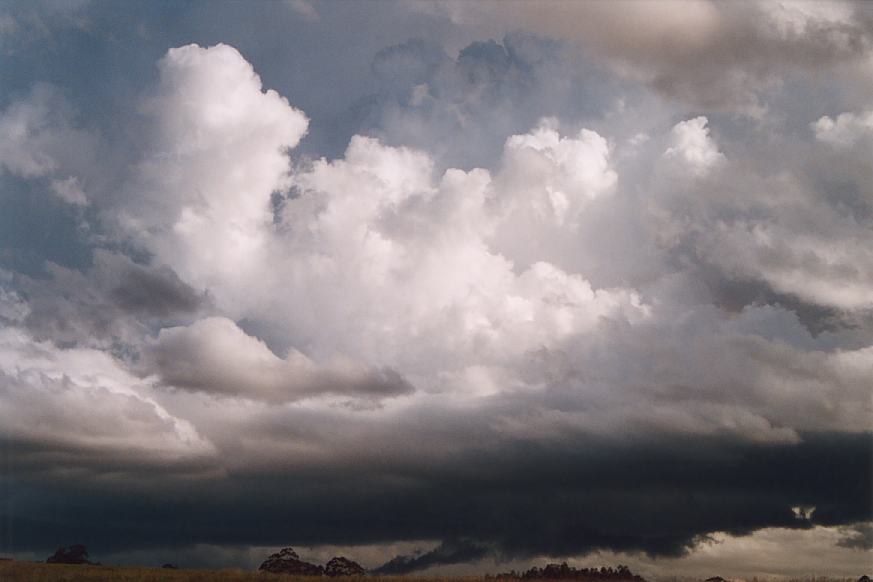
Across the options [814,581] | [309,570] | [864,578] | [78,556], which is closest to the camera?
[814,581]

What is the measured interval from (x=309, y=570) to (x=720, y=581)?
195 feet

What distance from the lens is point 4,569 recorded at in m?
104

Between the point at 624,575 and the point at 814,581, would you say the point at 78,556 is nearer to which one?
the point at 624,575

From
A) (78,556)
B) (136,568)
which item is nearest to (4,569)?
(136,568)

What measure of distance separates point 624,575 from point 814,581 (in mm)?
49446

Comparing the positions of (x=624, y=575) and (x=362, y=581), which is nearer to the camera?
(x=362, y=581)

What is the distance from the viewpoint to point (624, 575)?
137 m

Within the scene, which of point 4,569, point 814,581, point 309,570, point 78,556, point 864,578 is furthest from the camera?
point 78,556

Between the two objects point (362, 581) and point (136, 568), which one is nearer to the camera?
point (362, 581)

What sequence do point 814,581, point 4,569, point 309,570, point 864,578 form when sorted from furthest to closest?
1. point 309,570
2. point 4,569
3. point 864,578
4. point 814,581

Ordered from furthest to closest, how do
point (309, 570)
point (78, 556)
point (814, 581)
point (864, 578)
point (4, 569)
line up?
point (78, 556) < point (309, 570) < point (4, 569) < point (864, 578) < point (814, 581)

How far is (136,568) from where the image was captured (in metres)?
108

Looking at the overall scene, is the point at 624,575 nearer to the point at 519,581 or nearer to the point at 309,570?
the point at 519,581

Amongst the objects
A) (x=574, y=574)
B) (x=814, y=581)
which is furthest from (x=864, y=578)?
(x=574, y=574)
